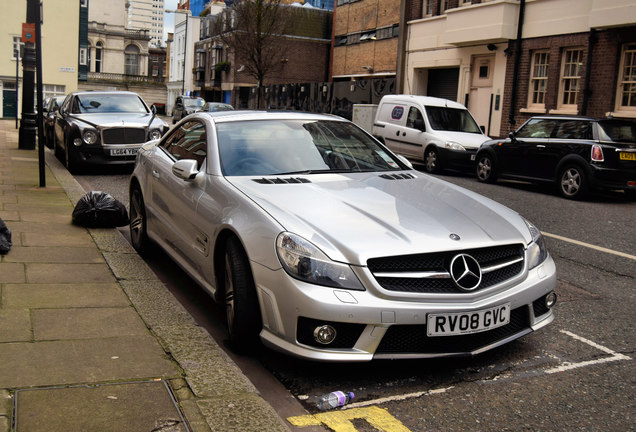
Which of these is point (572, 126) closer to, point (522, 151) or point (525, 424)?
point (522, 151)

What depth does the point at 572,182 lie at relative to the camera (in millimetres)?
12969

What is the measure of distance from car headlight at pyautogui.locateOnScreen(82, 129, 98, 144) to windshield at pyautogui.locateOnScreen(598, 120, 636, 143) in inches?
382

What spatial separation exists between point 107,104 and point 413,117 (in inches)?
304

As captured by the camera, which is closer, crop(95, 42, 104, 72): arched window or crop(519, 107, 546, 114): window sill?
crop(519, 107, 546, 114): window sill

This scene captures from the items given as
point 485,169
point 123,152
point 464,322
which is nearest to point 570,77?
point 485,169

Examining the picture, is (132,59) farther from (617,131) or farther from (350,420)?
(350,420)

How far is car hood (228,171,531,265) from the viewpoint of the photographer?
144 inches

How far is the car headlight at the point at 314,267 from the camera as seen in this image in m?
3.52

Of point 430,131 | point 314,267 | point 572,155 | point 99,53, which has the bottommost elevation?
point 314,267

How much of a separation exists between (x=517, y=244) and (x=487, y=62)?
22465 millimetres

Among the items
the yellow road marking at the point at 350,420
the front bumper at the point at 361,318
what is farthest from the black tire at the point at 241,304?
the yellow road marking at the point at 350,420

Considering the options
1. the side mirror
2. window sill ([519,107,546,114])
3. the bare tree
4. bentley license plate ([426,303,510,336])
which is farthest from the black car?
the bare tree

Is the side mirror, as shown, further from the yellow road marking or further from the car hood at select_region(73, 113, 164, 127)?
the car hood at select_region(73, 113, 164, 127)

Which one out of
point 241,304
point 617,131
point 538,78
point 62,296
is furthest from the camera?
point 538,78
